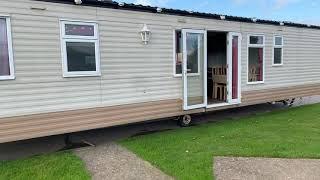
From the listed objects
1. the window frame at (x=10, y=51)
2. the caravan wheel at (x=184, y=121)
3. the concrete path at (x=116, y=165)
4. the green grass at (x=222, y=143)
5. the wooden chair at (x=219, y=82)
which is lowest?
the concrete path at (x=116, y=165)

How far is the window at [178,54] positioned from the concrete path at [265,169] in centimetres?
303

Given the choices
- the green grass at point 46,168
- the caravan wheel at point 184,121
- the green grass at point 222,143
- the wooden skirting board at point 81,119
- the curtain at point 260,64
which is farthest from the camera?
the curtain at point 260,64

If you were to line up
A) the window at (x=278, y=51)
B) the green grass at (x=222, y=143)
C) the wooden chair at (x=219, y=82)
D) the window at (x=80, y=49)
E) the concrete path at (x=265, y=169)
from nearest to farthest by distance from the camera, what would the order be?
the concrete path at (x=265, y=169) → the green grass at (x=222, y=143) → the window at (x=80, y=49) → the wooden chair at (x=219, y=82) → the window at (x=278, y=51)

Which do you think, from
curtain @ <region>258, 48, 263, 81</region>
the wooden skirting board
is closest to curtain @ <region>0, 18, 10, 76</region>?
the wooden skirting board

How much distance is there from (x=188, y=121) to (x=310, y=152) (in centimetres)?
337

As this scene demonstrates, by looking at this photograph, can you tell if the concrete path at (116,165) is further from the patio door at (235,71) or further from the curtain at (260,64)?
the curtain at (260,64)

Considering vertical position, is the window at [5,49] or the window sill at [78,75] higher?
the window at [5,49]

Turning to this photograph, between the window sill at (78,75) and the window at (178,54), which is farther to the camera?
the window at (178,54)

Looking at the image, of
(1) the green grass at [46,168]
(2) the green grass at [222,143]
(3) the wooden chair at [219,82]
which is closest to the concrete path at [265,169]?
(2) the green grass at [222,143]

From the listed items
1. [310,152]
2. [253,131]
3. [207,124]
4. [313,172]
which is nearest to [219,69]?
[207,124]

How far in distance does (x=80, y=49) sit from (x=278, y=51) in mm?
7070

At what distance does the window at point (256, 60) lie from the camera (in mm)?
10203

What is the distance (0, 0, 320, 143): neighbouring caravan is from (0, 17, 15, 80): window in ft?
0.05

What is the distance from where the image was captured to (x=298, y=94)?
38.8ft
